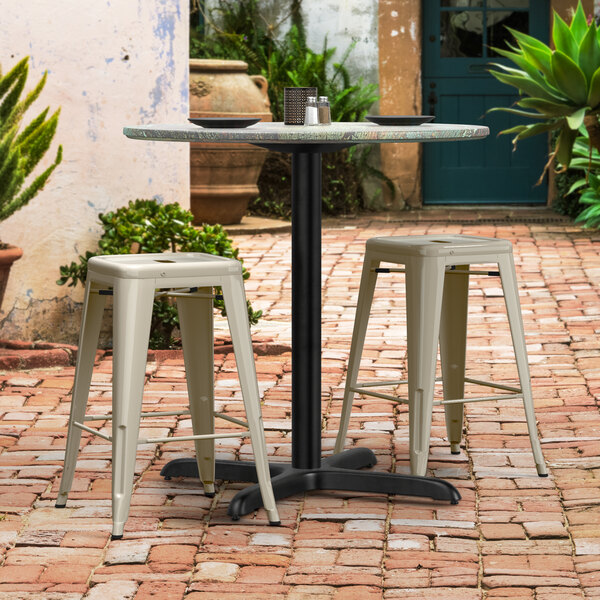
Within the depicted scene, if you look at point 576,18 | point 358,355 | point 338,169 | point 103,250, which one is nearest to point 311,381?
point 358,355

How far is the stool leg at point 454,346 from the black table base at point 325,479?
0.37m

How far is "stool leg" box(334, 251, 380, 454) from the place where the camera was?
4.06 meters

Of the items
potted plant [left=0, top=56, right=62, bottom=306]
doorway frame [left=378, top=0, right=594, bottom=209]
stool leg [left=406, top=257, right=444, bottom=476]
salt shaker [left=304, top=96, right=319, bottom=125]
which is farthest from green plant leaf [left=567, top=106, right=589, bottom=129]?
stool leg [left=406, top=257, right=444, bottom=476]

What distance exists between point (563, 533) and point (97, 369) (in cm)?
273

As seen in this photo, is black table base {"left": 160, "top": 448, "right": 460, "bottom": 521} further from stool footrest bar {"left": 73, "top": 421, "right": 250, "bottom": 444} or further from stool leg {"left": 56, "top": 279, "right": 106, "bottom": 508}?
stool leg {"left": 56, "top": 279, "right": 106, "bottom": 508}

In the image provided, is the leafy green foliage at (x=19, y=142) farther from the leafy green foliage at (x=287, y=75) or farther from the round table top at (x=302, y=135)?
the leafy green foliage at (x=287, y=75)

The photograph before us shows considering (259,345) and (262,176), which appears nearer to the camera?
(259,345)

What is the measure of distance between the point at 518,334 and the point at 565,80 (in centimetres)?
495

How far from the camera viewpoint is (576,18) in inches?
344

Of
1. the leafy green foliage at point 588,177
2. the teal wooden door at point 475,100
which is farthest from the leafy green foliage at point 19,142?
the teal wooden door at point 475,100

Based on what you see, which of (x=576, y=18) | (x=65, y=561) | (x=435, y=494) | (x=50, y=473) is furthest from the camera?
(x=576, y=18)

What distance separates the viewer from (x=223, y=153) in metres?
10.4

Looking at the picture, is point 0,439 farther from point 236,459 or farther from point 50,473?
point 236,459

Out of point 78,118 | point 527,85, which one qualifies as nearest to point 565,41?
point 527,85
